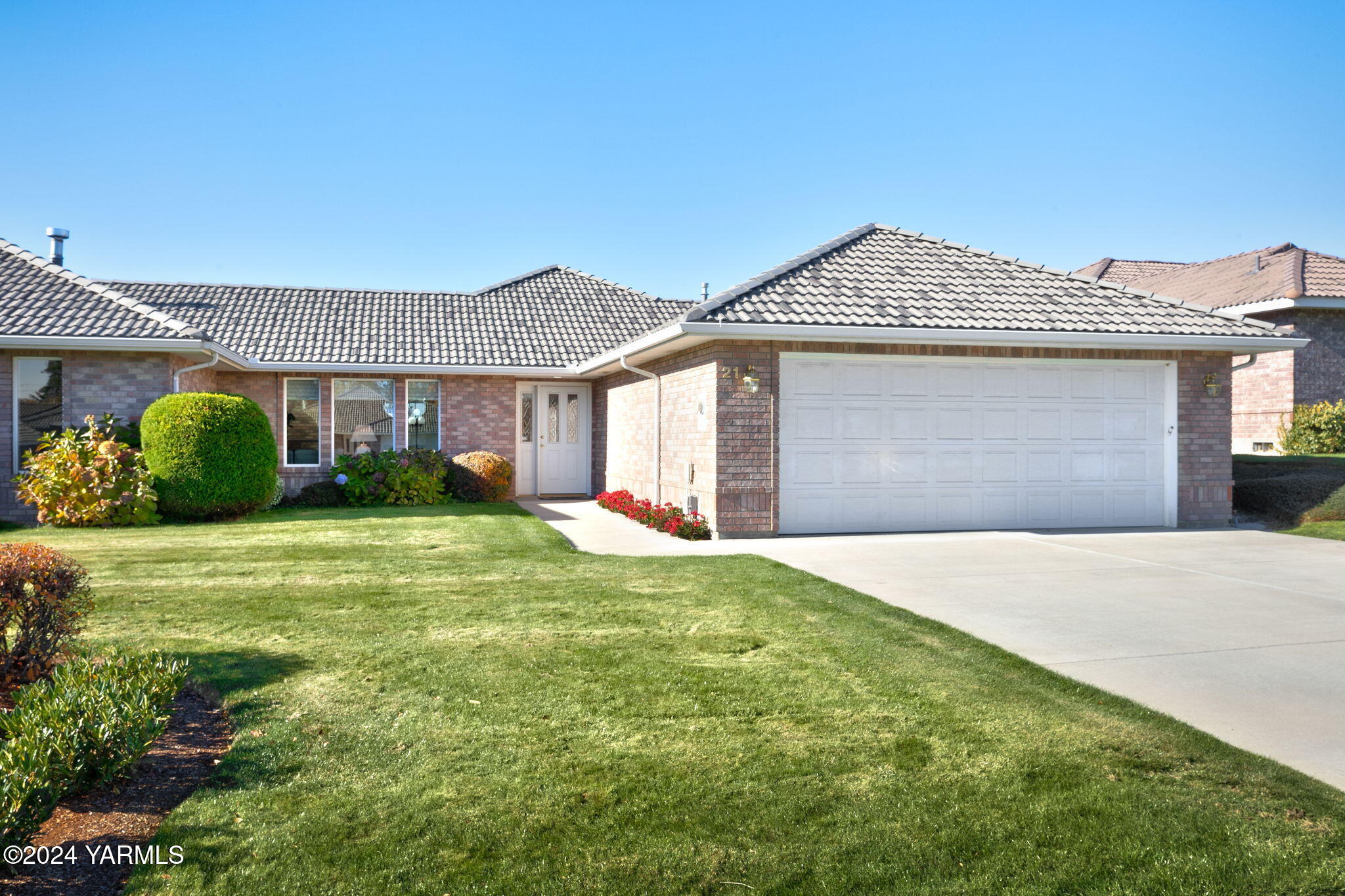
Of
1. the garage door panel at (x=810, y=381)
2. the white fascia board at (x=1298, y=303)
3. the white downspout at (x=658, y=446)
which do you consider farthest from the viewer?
the white fascia board at (x=1298, y=303)

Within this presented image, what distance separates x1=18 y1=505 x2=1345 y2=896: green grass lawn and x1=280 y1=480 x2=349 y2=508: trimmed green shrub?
10.1m

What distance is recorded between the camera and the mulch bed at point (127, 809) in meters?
3.03

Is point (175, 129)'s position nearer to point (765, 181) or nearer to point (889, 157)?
point (765, 181)

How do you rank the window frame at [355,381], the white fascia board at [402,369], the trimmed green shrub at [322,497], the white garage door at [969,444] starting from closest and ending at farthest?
the white garage door at [969,444] < the trimmed green shrub at [322,497] < the white fascia board at [402,369] < the window frame at [355,381]

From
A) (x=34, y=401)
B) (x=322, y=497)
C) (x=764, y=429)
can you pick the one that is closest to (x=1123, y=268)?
(x=764, y=429)

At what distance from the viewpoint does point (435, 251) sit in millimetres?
26500

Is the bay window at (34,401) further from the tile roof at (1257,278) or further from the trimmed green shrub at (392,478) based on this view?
the tile roof at (1257,278)

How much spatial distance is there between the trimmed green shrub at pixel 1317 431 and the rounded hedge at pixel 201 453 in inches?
824

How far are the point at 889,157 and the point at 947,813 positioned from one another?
17388mm

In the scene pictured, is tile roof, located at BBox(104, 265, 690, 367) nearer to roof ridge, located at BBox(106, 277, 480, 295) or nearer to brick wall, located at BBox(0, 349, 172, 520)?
roof ridge, located at BBox(106, 277, 480, 295)

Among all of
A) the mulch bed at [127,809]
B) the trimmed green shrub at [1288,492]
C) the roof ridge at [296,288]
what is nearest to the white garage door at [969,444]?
the trimmed green shrub at [1288,492]

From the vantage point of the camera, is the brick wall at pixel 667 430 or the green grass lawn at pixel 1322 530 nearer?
the green grass lawn at pixel 1322 530

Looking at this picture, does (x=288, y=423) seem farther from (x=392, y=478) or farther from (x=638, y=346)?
(x=638, y=346)

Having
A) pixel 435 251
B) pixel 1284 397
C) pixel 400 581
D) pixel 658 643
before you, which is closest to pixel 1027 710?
pixel 658 643
